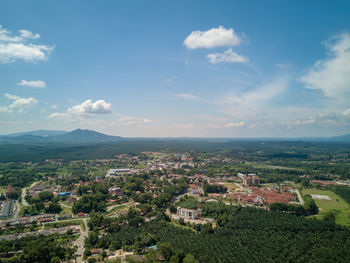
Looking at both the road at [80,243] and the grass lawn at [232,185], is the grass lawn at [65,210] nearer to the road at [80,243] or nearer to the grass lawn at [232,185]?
the road at [80,243]

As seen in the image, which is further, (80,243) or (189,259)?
(80,243)

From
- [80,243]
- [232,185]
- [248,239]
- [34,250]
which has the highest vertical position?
[34,250]

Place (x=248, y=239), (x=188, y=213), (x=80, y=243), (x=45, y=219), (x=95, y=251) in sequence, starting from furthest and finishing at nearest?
(x=188, y=213)
(x=45, y=219)
(x=80, y=243)
(x=248, y=239)
(x=95, y=251)

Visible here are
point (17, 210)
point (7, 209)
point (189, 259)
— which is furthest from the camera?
point (17, 210)

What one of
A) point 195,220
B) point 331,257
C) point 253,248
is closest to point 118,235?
point 195,220

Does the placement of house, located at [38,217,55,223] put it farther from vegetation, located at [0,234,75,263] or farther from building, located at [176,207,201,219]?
building, located at [176,207,201,219]

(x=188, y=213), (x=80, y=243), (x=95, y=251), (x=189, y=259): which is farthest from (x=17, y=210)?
(x=189, y=259)

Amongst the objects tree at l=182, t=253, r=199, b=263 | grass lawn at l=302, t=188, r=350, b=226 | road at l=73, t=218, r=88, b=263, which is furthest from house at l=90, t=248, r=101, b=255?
grass lawn at l=302, t=188, r=350, b=226

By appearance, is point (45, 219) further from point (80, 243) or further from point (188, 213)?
point (188, 213)

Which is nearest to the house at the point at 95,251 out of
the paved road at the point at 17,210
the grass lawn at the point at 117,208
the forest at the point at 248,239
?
the forest at the point at 248,239
